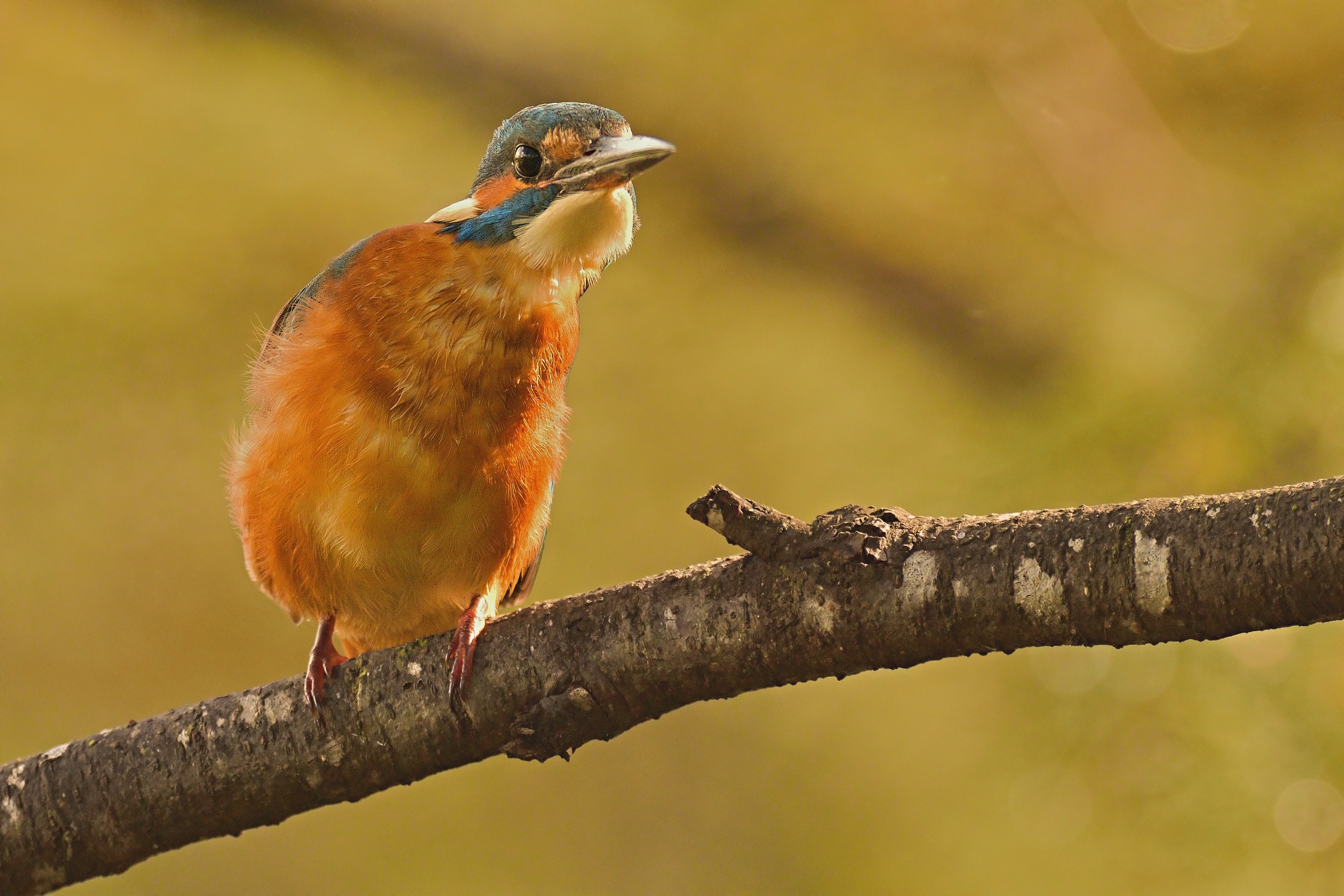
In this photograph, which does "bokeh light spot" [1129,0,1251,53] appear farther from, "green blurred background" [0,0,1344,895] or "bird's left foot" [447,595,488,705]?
"bird's left foot" [447,595,488,705]

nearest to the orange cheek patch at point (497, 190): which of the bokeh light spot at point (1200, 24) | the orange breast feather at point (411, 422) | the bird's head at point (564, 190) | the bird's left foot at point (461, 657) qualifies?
the bird's head at point (564, 190)

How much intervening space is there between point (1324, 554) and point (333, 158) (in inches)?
117

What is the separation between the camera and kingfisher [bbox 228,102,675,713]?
7.27 ft

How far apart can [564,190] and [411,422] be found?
1.75 feet

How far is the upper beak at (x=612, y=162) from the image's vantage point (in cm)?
205

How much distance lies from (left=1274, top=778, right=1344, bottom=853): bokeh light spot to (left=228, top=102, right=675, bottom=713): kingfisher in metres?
1.61

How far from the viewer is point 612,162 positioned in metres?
2.09

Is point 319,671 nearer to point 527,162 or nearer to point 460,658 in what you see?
point 460,658

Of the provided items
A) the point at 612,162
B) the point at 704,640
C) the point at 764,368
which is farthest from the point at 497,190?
the point at 764,368

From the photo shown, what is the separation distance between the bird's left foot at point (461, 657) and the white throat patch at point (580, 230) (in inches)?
27.7

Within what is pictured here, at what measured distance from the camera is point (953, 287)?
3.08 m

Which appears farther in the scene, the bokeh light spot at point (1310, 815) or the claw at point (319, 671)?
the bokeh light spot at point (1310, 815)

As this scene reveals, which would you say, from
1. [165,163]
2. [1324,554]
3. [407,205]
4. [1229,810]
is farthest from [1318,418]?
[165,163]

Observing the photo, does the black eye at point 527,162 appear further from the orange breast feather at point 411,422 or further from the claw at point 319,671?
the claw at point 319,671
